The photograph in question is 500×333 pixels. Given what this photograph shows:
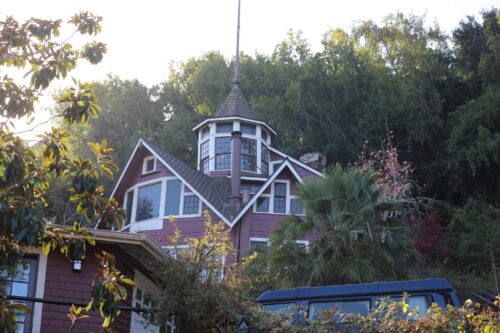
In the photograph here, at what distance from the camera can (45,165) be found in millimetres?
8594

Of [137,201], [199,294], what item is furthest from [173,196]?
[199,294]

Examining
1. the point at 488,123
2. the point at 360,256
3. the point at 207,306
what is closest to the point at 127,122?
the point at 488,123

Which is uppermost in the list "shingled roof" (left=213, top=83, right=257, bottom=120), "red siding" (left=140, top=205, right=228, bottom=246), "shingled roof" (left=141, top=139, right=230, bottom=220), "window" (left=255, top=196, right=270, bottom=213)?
"shingled roof" (left=213, top=83, right=257, bottom=120)

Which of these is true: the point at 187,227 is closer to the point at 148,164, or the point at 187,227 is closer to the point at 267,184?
the point at 267,184

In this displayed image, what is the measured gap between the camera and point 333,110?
4544cm

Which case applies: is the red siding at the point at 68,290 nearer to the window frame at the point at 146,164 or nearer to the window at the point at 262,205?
the window at the point at 262,205

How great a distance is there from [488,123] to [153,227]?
17864mm

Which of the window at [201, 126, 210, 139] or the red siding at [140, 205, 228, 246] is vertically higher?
the window at [201, 126, 210, 139]

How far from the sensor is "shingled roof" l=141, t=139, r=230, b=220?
2986 cm

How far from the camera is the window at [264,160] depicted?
35250 millimetres

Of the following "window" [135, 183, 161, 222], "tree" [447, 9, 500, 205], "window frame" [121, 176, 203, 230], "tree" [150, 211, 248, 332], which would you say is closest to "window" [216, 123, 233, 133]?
"window frame" [121, 176, 203, 230]

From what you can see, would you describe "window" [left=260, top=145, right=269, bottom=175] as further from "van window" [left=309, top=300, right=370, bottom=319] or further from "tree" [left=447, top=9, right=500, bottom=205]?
"van window" [left=309, top=300, right=370, bottom=319]

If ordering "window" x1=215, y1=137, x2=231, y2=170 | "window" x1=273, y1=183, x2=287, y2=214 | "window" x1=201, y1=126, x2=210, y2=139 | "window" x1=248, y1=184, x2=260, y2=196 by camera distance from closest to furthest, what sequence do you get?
"window" x1=273, y1=183, x2=287, y2=214 < "window" x1=248, y1=184, x2=260, y2=196 < "window" x1=215, y1=137, x2=231, y2=170 < "window" x1=201, y1=126, x2=210, y2=139

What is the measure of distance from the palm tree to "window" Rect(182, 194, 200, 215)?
963 centimetres
